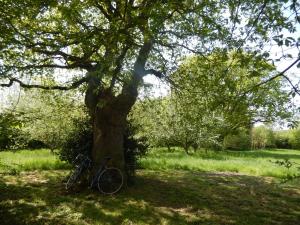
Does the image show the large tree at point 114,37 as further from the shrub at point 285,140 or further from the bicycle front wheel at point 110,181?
the shrub at point 285,140

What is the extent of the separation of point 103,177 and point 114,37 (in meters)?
6.24

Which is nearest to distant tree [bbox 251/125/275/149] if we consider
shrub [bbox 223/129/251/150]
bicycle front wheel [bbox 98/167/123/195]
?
shrub [bbox 223/129/251/150]

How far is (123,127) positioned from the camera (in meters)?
13.0

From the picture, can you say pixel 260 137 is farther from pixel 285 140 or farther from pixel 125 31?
pixel 125 31

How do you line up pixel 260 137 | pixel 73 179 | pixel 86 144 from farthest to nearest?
pixel 260 137, pixel 86 144, pixel 73 179

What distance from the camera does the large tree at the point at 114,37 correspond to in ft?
25.3

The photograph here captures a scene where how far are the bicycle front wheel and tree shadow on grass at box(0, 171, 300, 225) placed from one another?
1.09 feet

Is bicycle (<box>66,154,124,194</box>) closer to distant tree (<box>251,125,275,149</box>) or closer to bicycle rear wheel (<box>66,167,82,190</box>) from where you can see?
bicycle rear wheel (<box>66,167,82,190</box>)

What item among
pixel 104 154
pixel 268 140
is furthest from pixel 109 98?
pixel 268 140

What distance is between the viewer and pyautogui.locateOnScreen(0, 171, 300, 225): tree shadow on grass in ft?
30.7

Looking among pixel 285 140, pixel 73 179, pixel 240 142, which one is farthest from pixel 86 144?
pixel 285 140

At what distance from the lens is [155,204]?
10.8 m

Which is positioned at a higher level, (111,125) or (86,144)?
(111,125)

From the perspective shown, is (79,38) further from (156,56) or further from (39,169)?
Answer: (39,169)
